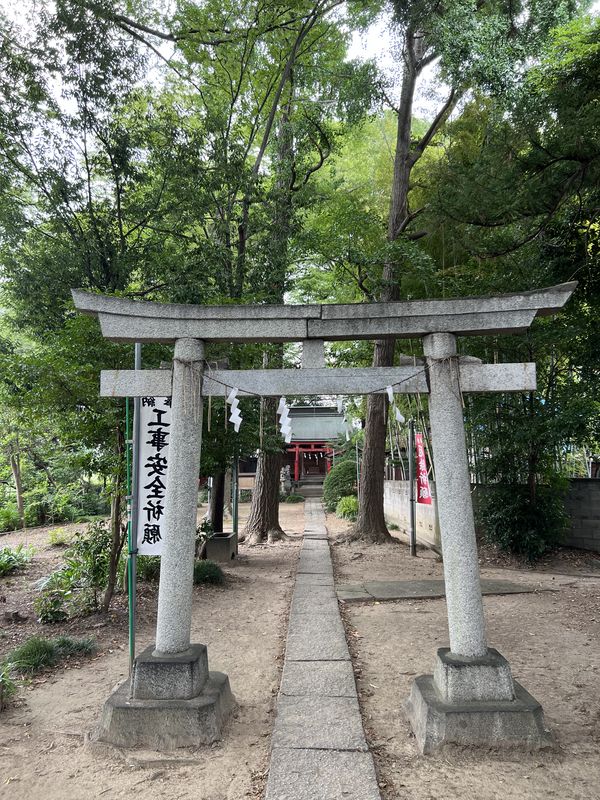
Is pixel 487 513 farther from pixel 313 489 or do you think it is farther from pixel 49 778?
pixel 313 489

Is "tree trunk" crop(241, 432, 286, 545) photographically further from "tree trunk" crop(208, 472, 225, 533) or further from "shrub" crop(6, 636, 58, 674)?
"shrub" crop(6, 636, 58, 674)

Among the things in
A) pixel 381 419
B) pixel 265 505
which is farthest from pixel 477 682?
pixel 265 505

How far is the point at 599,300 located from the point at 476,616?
21.8 feet

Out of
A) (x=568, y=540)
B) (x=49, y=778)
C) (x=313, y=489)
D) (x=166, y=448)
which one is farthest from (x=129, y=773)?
(x=313, y=489)

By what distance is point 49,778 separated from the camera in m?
3.27

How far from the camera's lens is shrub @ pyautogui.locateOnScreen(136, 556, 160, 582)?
830 centimetres

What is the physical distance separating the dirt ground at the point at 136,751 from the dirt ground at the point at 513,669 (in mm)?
928

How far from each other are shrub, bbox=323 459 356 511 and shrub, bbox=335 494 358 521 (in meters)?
1.84

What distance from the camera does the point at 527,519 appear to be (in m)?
9.84

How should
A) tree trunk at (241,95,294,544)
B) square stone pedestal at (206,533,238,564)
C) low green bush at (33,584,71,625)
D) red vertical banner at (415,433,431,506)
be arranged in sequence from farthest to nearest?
red vertical banner at (415,433,431,506) < tree trunk at (241,95,294,544) < square stone pedestal at (206,533,238,564) < low green bush at (33,584,71,625)

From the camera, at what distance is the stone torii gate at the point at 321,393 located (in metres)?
3.61

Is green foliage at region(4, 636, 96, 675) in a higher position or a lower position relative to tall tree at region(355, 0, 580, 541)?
lower

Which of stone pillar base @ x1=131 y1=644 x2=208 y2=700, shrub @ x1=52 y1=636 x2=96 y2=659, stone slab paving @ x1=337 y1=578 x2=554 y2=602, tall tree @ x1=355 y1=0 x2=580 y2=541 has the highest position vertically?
tall tree @ x1=355 y1=0 x2=580 y2=541

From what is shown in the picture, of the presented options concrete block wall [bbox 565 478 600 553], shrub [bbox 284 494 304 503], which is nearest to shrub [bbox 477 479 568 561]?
concrete block wall [bbox 565 478 600 553]
